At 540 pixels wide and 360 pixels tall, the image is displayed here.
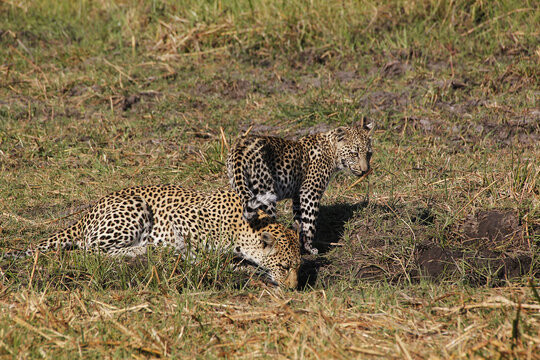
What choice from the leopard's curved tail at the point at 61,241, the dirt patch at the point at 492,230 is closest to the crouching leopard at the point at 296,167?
the dirt patch at the point at 492,230

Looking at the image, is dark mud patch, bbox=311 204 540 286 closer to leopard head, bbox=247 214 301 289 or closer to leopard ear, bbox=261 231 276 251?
leopard head, bbox=247 214 301 289

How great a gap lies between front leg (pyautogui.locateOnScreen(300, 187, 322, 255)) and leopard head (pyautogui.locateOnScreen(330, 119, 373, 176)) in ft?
1.66

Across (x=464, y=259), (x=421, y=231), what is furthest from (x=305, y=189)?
(x=464, y=259)

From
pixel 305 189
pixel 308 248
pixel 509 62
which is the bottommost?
pixel 308 248

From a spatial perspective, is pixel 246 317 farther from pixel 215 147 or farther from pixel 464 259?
pixel 215 147

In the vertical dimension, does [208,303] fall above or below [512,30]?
below

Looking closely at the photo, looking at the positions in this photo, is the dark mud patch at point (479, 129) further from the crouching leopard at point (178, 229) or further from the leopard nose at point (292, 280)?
the leopard nose at point (292, 280)

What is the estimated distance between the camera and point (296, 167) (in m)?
7.24

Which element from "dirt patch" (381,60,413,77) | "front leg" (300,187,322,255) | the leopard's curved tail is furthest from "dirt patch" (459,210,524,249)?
"dirt patch" (381,60,413,77)

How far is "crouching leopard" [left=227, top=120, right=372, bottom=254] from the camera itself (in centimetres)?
666

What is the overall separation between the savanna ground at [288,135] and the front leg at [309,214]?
0.69ft

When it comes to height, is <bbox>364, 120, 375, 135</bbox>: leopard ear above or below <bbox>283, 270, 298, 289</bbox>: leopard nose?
above

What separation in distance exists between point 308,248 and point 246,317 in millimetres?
2467

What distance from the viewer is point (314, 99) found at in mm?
9891
